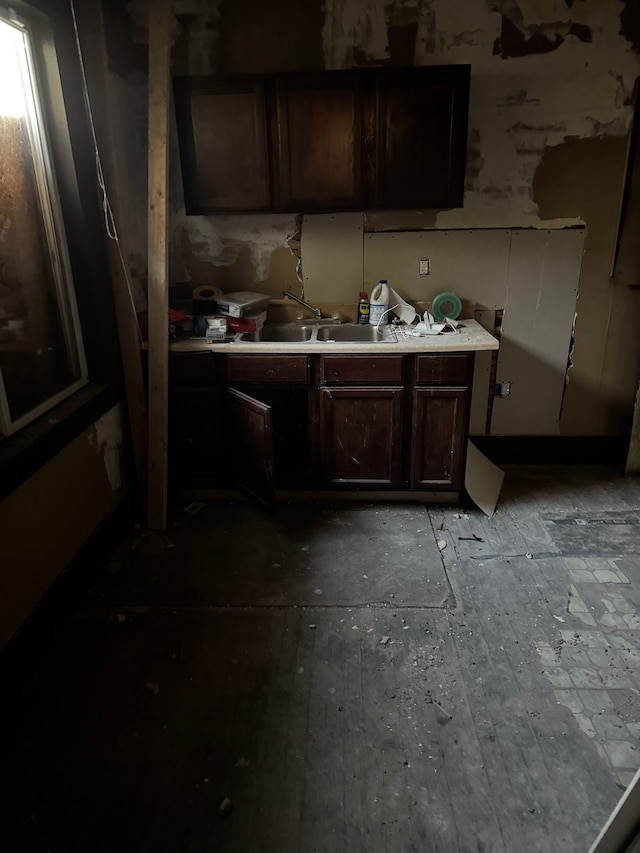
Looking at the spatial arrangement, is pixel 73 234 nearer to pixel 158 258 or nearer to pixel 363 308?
pixel 158 258

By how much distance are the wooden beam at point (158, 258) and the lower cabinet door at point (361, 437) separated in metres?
0.87

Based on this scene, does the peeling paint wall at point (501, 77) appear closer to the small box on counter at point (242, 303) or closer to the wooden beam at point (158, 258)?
the small box on counter at point (242, 303)

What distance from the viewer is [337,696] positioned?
6.38ft

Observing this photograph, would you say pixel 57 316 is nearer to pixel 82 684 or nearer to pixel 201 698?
pixel 82 684

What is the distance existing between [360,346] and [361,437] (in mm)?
516

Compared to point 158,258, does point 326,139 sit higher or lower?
higher

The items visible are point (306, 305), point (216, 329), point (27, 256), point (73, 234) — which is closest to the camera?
point (27, 256)

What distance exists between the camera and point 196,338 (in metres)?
3.11

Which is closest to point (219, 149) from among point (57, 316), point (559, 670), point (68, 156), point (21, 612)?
point (68, 156)

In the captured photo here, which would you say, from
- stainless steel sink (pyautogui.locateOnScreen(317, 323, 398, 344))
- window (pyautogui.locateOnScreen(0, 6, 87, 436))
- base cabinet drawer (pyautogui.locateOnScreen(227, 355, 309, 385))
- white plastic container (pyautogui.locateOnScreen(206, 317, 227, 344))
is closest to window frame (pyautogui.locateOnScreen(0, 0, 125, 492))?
window (pyautogui.locateOnScreen(0, 6, 87, 436))

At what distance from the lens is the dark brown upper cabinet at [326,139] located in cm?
280

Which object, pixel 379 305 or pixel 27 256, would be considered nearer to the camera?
pixel 27 256

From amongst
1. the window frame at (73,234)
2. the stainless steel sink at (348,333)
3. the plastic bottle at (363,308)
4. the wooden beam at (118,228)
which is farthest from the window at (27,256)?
the plastic bottle at (363,308)

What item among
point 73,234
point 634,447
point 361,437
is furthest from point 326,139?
point 634,447
